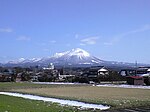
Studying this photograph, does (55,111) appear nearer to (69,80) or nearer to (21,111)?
(21,111)

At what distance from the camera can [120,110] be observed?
17.4m

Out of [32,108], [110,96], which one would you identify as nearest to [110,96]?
[110,96]

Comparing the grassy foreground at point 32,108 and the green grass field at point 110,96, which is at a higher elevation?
the green grass field at point 110,96

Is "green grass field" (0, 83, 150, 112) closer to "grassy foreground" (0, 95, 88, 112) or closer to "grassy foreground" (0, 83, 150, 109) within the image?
"grassy foreground" (0, 83, 150, 109)

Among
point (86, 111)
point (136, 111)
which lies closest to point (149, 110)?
point (136, 111)

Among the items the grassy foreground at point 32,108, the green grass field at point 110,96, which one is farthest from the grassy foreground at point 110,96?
the grassy foreground at point 32,108

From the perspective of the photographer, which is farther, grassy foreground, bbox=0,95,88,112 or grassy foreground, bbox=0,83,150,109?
grassy foreground, bbox=0,83,150,109

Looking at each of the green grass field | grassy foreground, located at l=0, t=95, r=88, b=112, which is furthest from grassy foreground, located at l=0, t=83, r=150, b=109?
grassy foreground, located at l=0, t=95, r=88, b=112

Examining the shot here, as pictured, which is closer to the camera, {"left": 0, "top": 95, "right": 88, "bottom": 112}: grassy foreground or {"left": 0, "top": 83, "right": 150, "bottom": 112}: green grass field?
{"left": 0, "top": 95, "right": 88, "bottom": 112}: grassy foreground

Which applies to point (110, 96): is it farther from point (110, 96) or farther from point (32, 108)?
point (32, 108)

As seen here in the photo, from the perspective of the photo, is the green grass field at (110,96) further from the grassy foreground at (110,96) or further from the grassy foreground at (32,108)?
the grassy foreground at (32,108)

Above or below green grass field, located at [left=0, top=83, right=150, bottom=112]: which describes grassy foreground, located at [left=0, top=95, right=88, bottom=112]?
below

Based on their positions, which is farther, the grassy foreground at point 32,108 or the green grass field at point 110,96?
the green grass field at point 110,96

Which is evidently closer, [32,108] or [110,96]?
[32,108]
